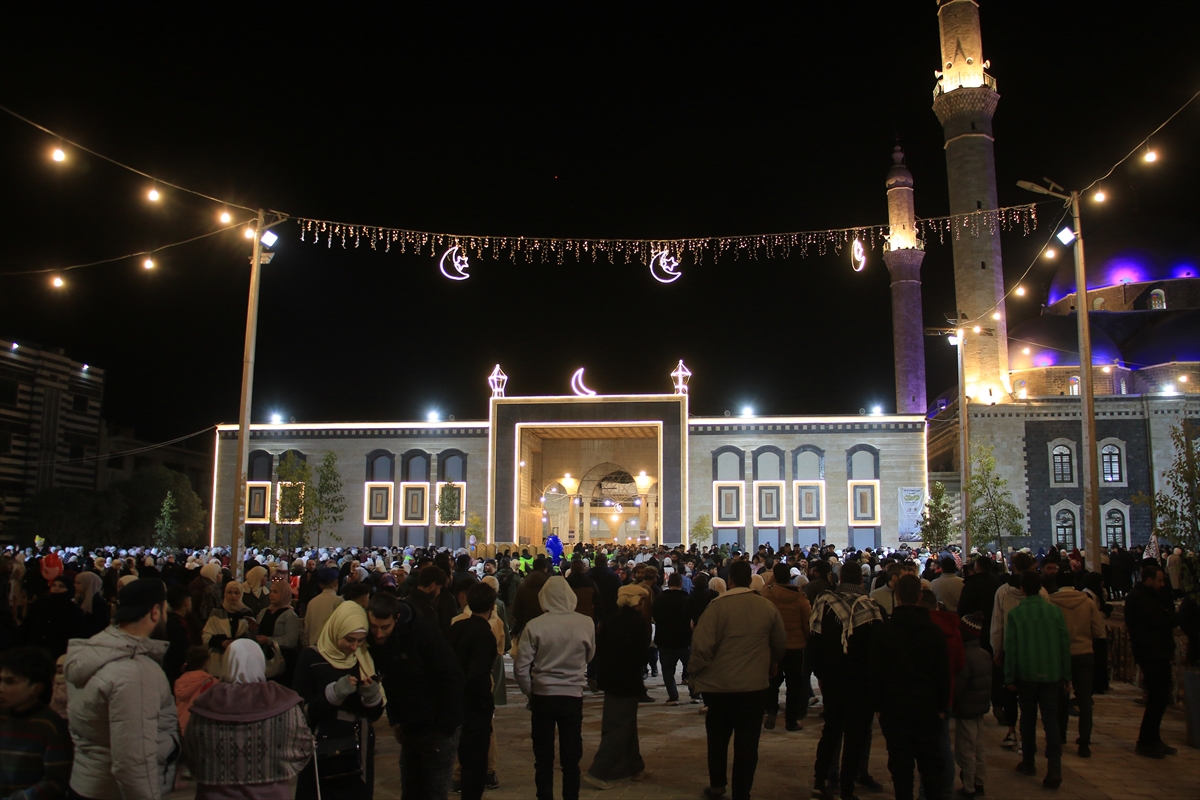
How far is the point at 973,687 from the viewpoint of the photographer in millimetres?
6984

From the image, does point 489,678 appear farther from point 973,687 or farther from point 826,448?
point 826,448

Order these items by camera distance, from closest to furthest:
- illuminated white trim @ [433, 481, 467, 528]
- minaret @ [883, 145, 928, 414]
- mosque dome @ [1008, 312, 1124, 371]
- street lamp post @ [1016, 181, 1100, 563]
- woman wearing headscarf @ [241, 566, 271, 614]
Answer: woman wearing headscarf @ [241, 566, 271, 614] → street lamp post @ [1016, 181, 1100, 563] → illuminated white trim @ [433, 481, 467, 528] → minaret @ [883, 145, 928, 414] → mosque dome @ [1008, 312, 1124, 371]

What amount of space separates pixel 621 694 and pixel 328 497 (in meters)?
32.8

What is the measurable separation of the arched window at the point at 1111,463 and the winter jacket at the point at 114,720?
38180 mm

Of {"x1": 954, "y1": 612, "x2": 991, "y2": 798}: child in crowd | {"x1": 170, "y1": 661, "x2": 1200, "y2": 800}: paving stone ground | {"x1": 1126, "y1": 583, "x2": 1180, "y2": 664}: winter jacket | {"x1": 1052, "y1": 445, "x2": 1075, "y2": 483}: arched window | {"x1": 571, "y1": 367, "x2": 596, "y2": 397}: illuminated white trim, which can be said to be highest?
{"x1": 571, "y1": 367, "x2": 596, "y2": 397}: illuminated white trim

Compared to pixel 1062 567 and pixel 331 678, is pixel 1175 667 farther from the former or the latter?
pixel 331 678

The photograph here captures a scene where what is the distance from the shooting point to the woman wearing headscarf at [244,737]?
3.92 meters

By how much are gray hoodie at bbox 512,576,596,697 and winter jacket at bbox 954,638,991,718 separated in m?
2.86

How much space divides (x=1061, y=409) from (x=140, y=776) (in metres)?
38.2

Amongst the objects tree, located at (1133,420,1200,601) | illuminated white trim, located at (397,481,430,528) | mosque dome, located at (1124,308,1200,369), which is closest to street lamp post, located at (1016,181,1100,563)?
tree, located at (1133,420,1200,601)

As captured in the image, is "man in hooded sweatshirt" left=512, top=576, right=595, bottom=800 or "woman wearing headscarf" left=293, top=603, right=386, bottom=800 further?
"man in hooded sweatshirt" left=512, top=576, right=595, bottom=800

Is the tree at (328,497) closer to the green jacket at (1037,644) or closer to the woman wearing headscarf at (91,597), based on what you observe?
the woman wearing headscarf at (91,597)

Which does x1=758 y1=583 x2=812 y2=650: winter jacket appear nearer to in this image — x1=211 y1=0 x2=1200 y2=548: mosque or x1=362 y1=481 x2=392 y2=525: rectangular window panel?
x1=211 y1=0 x2=1200 y2=548: mosque

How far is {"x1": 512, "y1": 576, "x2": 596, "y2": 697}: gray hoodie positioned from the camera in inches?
247
